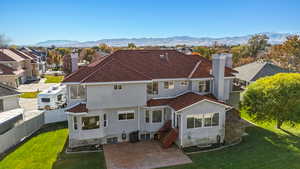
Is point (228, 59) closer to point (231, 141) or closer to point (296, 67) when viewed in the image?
Result: point (231, 141)

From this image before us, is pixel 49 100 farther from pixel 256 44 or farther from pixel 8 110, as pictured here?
pixel 256 44

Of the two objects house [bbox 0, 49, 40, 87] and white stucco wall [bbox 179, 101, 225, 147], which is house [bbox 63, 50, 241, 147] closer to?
white stucco wall [bbox 179, 101, 225, 147]

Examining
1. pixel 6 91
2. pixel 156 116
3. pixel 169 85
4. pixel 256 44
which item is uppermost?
pixel 256 44

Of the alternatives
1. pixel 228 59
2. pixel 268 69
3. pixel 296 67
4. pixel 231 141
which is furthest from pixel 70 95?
pixel 296 67

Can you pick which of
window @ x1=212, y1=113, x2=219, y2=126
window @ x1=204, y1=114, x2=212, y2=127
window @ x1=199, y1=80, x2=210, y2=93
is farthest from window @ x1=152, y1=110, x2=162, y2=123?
window @ x1=199, y1=80, x2=210, y2=93

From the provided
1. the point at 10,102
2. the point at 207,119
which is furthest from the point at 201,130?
the point at 10,102
